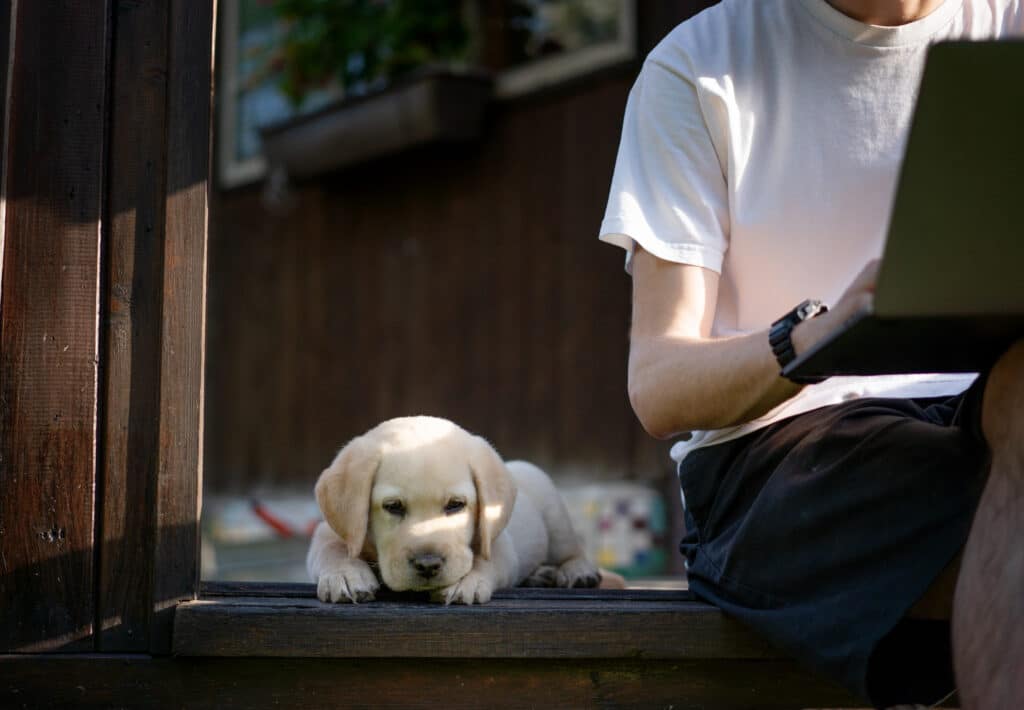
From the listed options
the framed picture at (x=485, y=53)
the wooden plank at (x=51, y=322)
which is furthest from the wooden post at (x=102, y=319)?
the framed picture at (x=485, y=53)

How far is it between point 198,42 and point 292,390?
6.82 metres

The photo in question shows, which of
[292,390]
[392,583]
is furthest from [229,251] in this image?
[392,583]

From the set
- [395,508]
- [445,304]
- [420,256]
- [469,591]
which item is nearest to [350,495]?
[395,508]

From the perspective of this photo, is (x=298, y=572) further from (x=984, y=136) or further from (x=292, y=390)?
(x=984, y=136)

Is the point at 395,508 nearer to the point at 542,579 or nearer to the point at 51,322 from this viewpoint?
the point at 542,579

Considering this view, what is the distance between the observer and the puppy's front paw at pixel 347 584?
8.59ft

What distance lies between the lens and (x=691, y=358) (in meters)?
2.17

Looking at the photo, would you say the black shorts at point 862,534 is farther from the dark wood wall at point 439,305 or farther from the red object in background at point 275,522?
the red object in background at point 275,522

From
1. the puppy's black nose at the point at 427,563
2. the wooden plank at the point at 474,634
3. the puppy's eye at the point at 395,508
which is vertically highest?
the puppy's eye at the point at 395,508

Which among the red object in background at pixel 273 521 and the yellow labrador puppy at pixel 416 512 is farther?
the red object in background at pixel 273 521

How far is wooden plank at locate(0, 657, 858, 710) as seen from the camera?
2473 mm

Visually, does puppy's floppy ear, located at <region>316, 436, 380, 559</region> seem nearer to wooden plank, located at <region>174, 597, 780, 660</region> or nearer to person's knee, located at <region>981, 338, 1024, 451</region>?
wooden plank, located at <region>174, 597, 780, 660</region>

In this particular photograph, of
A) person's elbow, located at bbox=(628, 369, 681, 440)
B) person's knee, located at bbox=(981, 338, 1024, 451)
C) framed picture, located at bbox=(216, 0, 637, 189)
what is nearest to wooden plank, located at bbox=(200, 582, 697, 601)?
person's elbow, located at bbox=(628, 369, 681, 440)

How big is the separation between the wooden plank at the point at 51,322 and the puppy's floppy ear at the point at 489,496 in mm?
862
